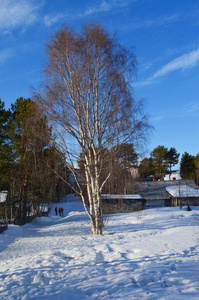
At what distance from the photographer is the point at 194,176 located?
71812 mm

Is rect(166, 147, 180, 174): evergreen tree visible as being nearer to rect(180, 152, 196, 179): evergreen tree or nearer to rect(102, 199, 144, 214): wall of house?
rect(180, 152, 196, 179): evergreen tree

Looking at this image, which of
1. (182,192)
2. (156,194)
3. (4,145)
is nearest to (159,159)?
(156,194)

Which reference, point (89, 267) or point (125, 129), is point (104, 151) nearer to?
point (125, 129)

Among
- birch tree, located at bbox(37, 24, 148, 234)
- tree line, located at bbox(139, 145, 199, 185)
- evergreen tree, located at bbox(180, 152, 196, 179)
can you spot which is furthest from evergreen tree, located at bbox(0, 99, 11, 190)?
evergreen tree, located at bbox(180, 152, 196, 179)

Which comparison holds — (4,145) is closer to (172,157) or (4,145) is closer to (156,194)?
(156,194)

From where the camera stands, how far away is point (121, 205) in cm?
3550

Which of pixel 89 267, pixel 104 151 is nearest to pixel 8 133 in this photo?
pixel 104 151

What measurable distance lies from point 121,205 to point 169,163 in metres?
38.5

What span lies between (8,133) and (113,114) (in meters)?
13.2

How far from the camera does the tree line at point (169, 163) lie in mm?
67375

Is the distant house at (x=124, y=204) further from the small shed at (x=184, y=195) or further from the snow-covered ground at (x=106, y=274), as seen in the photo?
the snow-covered ground at (x=106, y=274)

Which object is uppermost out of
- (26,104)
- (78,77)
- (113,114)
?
(26,104)

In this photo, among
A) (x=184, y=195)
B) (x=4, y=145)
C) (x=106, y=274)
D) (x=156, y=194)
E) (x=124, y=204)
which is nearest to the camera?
(x=106, y=274)

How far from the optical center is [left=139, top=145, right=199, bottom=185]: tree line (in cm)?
6738
